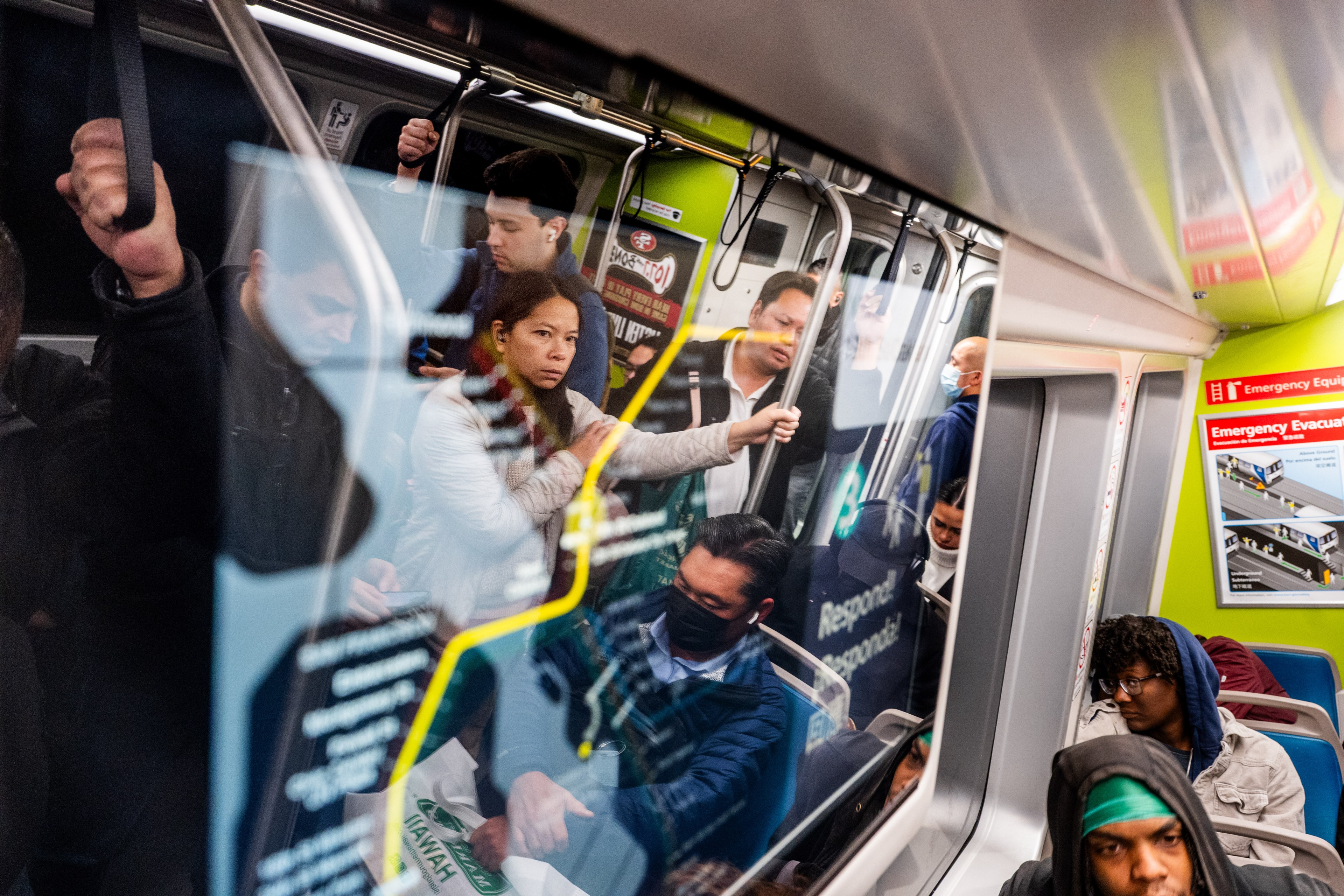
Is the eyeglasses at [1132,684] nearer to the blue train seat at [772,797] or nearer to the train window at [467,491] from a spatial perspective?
the blue train seat at [772,797]

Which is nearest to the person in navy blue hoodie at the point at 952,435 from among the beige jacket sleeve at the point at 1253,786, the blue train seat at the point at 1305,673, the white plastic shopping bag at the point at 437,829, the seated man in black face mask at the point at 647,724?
the seated man in black face mask at the point at 647,724

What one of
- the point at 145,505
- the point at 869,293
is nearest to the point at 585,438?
the point at 145,505

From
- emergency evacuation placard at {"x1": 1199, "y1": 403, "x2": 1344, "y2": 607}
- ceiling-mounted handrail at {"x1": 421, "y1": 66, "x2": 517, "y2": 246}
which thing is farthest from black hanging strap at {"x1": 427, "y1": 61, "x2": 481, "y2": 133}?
emergency evacuation placard at {"x1": 1199, "y1": 403, "x2": 1344, "y2": 607}

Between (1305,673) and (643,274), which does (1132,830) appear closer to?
(643,274)

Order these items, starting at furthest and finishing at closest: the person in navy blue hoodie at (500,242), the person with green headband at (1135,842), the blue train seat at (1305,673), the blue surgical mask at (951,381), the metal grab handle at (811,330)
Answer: the blue train seat at (1305,673), the person with green headband at (1135,842), the blue surgical mask at (951,381), the metal grab handle at (811,330), the person in navy blue hoodie at (500,242)

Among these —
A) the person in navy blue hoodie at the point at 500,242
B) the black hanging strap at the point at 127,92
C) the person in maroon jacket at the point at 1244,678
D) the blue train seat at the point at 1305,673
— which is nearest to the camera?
the black hanging strap at the point at 127,92

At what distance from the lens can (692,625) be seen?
0.86m

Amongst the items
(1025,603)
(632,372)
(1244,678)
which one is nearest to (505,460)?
(632,372)

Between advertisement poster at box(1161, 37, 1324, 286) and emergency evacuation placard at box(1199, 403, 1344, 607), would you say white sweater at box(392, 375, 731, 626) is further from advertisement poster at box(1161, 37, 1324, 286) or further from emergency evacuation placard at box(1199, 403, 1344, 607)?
emergency evacuation placard at box(1199, 403, 1344, 607)

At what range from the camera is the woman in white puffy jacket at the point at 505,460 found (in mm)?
552

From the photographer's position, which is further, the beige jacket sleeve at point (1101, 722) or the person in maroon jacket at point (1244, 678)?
the person in maroon jacket at point (1244, 678)

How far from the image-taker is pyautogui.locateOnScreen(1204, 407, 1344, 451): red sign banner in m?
3.70

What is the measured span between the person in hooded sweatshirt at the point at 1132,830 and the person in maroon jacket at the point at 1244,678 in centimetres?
160

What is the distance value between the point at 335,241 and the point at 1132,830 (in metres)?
1.78
